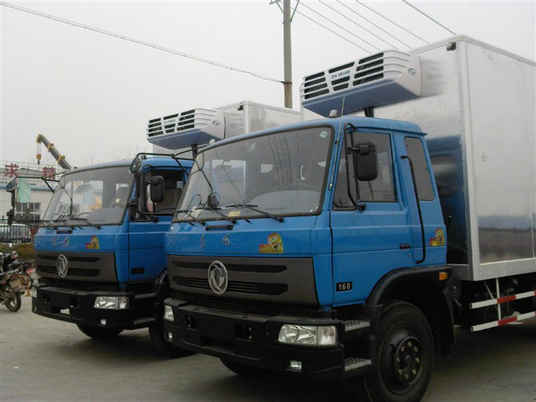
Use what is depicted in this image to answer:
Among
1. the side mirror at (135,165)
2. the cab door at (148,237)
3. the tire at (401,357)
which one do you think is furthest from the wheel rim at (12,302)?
the tire at (401,357)

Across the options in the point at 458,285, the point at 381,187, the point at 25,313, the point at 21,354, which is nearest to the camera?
the point at 381,187

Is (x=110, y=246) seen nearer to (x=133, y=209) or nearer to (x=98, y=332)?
(x=133, y=209)

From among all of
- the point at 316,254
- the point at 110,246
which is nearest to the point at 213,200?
the point at 316,254

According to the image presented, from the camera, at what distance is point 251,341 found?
14.0 feet

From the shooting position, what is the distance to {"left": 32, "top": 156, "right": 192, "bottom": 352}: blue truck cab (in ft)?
21.1

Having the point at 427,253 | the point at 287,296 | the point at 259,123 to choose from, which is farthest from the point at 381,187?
the point at 259,123

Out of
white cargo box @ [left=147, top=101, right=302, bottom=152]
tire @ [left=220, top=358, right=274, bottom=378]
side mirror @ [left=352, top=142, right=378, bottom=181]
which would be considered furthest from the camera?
white cargo box @ [left=147, top=101, right=302, bottom=152]

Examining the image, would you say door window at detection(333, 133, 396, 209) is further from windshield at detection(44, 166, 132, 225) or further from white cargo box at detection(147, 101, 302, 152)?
windshield at detection(44, 166, 132, 225)

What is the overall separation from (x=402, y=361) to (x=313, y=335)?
1.11 m

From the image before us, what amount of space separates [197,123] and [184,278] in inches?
124

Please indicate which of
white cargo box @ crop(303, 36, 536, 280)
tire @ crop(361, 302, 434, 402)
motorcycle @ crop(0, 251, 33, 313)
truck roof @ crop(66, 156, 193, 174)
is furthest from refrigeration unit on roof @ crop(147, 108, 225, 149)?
motorcycle @ crop(0, 251, 33, 313)

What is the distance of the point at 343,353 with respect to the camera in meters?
4.02

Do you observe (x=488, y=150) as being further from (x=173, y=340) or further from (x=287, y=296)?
(x=173, y=340)

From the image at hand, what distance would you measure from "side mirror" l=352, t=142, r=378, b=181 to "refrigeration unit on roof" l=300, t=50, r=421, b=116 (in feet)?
4.07
